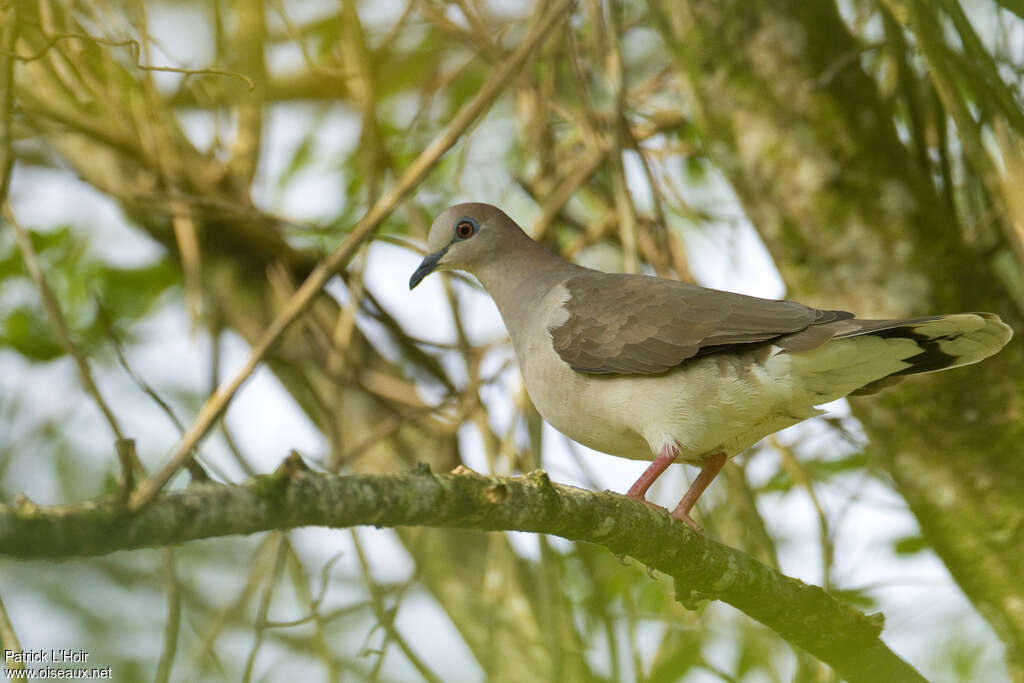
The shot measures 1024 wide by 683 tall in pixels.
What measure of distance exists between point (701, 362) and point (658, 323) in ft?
0.76

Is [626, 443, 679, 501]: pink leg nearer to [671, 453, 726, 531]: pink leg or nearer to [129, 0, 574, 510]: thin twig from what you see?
[671, 453, 726, 531]: pink leg

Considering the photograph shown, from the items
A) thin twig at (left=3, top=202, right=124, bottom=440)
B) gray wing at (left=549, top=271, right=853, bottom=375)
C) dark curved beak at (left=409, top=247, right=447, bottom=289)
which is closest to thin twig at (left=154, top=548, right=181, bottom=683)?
thin twig at (left=3, top=202, right=124, bottom=440)

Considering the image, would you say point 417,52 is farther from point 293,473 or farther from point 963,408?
point 293,473

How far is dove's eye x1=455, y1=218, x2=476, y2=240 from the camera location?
4.75m

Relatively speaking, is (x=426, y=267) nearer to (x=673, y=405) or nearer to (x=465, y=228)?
(x=465, y=228)

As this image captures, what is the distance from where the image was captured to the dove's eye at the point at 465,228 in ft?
15.6

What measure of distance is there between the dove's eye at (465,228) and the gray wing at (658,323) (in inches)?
32.4

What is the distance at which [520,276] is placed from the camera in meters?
4.58

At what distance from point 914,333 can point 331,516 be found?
220cm

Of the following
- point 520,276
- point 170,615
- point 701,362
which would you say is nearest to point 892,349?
point 701,362

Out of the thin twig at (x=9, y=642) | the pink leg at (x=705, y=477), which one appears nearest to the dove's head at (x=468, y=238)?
the pink leg at (x=705, y=477)

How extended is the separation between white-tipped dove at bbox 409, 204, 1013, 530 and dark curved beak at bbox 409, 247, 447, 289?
30.4 inches

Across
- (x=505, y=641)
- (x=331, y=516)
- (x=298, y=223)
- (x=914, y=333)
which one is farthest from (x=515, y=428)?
(x=331, y=516)

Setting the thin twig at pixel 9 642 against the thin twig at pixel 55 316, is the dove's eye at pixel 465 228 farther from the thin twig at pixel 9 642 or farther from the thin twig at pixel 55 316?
the thin twig at pixel 9 642
